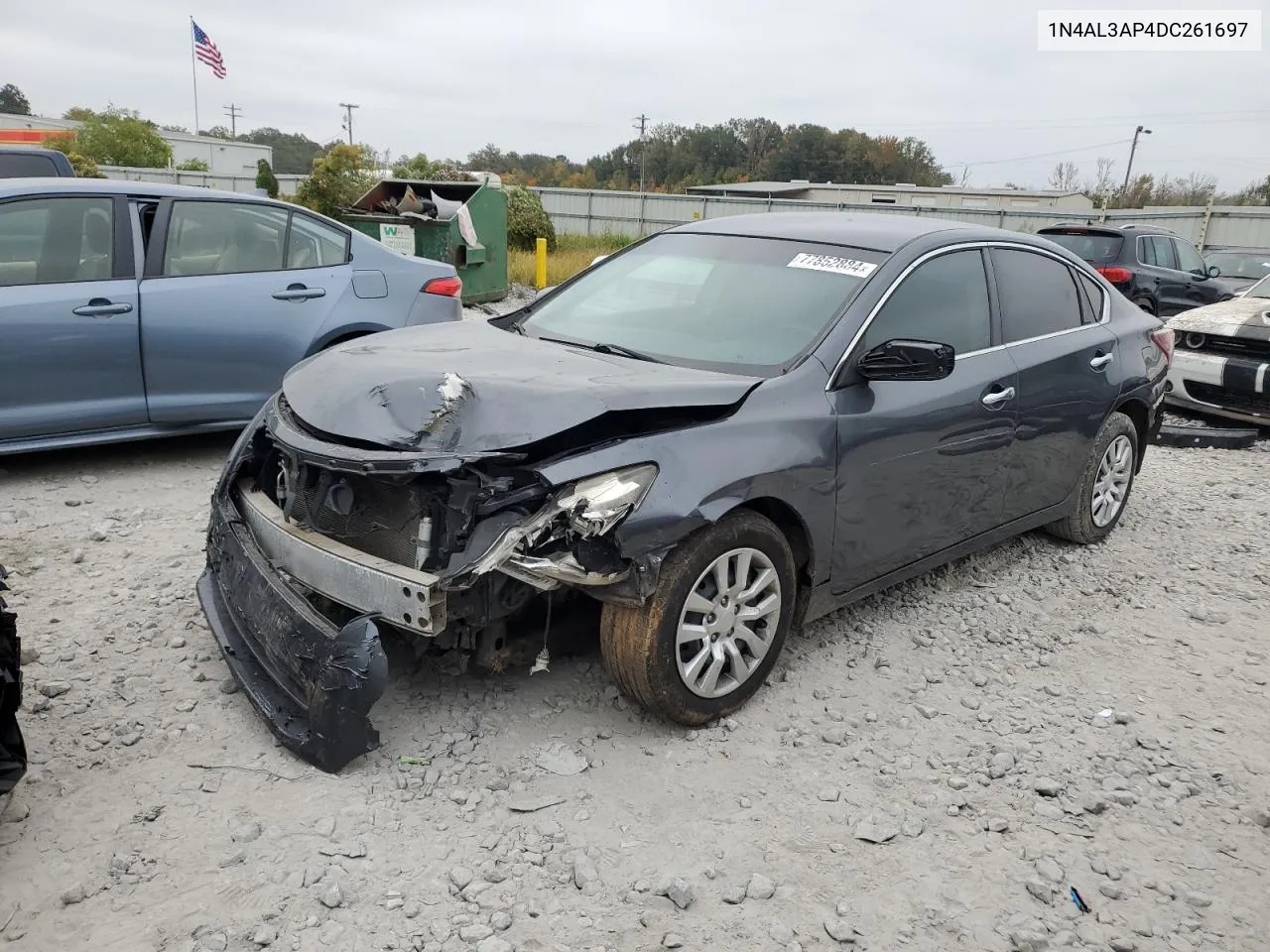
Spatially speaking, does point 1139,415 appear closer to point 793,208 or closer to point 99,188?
point 99,188

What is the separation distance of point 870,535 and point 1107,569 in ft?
6.80

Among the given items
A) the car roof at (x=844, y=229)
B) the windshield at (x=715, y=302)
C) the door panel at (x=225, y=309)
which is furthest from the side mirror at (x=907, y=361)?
the door panel at (x=225, y=309)

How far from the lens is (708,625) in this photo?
326 cm

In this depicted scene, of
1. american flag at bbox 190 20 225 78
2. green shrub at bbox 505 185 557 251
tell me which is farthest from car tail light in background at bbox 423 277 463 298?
american flag at bbox 190 20 225 78

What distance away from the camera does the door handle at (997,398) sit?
4.16 m

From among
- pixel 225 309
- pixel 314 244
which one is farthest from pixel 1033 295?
pixel 225 309

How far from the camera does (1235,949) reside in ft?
8.27

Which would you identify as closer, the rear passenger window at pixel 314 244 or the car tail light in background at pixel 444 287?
the rear passenger window at pixel 314 244

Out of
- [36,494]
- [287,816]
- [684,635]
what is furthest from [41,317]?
[684,635]

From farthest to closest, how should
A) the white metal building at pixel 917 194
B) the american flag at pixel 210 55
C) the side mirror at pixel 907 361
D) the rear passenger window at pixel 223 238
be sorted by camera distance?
the white metal building at pixel 917 194
the american flag at pixel 210 55
the rear passenger window at pixel 223 238
the side mirror at pixel 907 361

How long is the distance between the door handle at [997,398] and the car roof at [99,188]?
178 inches

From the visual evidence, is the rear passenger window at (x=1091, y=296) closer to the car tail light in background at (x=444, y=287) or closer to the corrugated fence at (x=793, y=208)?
the car tail light in background at (x=444, y=287)

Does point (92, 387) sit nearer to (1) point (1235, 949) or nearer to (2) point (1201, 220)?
(1) point (1235, 949)

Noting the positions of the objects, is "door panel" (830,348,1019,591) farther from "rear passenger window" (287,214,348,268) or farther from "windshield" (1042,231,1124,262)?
"windshield" (1042,231,1124,262)
